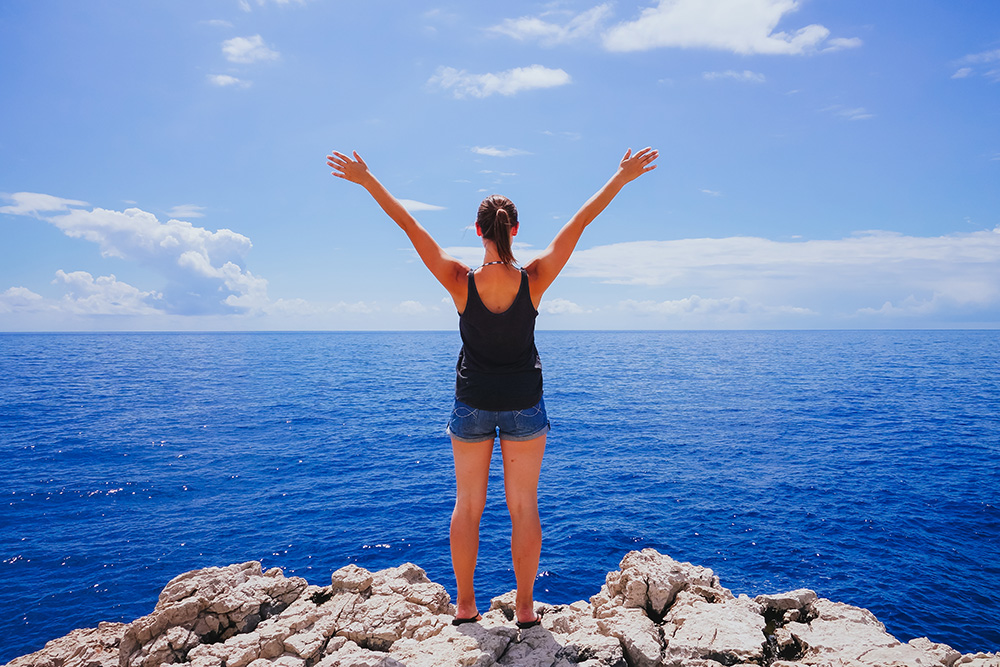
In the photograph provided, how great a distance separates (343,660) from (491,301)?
3493mm

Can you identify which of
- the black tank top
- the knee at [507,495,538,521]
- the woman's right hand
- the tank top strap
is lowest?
the knee at [507,495,538,521]

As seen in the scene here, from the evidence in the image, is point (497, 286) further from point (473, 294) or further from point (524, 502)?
point (524, 502)

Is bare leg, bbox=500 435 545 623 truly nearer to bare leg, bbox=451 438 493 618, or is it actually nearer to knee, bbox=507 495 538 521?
knee, bbox=507 495 538 521

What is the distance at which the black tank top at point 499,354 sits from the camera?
4.42 m

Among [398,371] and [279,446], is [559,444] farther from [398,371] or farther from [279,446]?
[398,371]

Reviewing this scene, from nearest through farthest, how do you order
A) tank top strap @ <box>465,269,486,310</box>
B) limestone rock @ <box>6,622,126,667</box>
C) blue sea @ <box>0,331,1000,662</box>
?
1. tank top strap @ <box>465,269,486,310</box>
2. limestone rock @ <box>6,622,126,667</box>
3. blue sea @ <box>0,331,1000,662</box>

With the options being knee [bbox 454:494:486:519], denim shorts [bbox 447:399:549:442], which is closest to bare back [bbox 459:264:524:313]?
denim shorts [bbox 447:399:549:442]

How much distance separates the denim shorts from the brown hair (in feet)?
4.35

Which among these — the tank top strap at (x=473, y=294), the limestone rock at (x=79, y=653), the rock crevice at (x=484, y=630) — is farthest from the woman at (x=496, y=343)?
the limestone rock at (x=79, y=653)

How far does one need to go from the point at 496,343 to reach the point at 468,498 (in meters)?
1.48

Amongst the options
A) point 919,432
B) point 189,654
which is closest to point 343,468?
point 189,654

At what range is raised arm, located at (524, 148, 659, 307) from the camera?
15.0 feet

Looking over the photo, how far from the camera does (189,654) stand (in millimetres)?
5395

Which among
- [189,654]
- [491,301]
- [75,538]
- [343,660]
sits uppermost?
[491,301]
